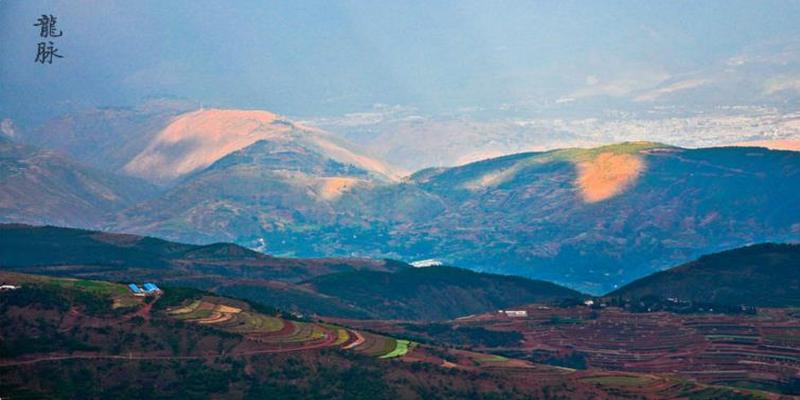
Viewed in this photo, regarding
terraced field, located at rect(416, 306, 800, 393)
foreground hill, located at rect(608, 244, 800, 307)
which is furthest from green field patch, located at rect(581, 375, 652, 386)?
foreground hill, located at rect(608, 244, 800, 307)

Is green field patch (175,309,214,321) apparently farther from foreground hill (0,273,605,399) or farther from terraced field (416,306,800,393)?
terraced field (416,306,800,393)

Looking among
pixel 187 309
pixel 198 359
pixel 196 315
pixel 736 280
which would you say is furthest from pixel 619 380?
pixel 736 280

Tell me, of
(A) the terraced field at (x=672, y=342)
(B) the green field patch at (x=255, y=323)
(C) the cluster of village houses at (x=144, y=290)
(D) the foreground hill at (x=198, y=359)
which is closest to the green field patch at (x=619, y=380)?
(A) the terraced field at (x=672, y=342)

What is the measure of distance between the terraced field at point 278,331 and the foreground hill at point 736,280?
57.9 meters

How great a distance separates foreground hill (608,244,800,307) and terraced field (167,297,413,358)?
57.9 m

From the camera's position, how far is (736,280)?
617 feet

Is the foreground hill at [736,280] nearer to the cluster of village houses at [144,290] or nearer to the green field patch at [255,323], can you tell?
the green field patch at [255,323]

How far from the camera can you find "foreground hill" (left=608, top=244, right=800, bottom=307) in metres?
180

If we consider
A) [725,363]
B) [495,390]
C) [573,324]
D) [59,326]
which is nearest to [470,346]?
[573,324]

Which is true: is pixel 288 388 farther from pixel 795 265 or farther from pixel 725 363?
pixel 795 265

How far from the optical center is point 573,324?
533ft

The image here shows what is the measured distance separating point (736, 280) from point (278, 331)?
79157 mm

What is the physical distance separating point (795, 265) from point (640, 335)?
41627mm

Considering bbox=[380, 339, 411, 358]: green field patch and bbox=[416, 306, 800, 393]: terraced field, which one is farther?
bbox=[416, 306, 800, 393]: terraced field
